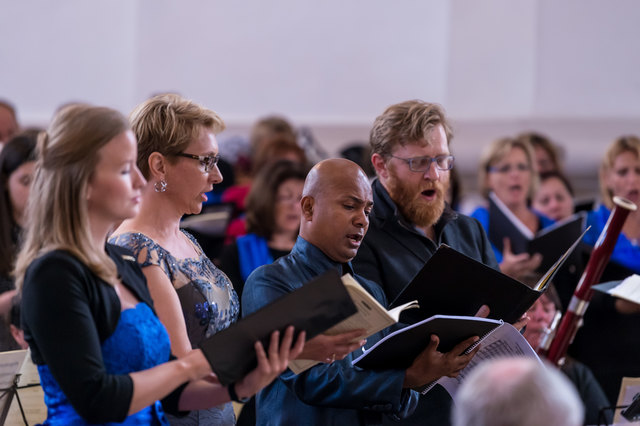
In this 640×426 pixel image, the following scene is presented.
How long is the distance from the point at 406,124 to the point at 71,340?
1.59 meters

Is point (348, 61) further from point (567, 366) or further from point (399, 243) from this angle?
point (399, 243)

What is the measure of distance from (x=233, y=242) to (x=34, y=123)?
4.20 m

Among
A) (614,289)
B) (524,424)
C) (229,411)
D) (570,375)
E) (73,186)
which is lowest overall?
(570,375)

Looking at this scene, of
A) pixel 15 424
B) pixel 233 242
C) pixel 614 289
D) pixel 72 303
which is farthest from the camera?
pixel 233 242

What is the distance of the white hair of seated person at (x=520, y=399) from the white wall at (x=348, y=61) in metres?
6.09

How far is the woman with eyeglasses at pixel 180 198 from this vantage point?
2.61m

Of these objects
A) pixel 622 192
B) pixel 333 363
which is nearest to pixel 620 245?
pixel 622 192

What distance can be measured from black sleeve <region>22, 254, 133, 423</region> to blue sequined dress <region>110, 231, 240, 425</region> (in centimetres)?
52

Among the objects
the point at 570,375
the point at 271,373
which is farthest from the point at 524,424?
the point at 570,375

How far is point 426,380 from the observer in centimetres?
262

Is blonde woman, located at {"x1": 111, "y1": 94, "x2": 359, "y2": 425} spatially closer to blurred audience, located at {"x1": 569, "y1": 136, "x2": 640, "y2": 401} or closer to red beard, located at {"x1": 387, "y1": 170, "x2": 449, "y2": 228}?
red beard, located at {"x1": 387, "y1": 170, "x2": 449, "y2": 228}

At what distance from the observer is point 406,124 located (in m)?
3.17

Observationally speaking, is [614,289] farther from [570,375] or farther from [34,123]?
[34,123]

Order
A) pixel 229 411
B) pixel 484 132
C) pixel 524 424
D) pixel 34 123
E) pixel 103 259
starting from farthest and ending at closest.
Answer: pixel 34 123 → pixel 484 132 → pixel 229 411 → pixel 103 259 → pixel 524 424
